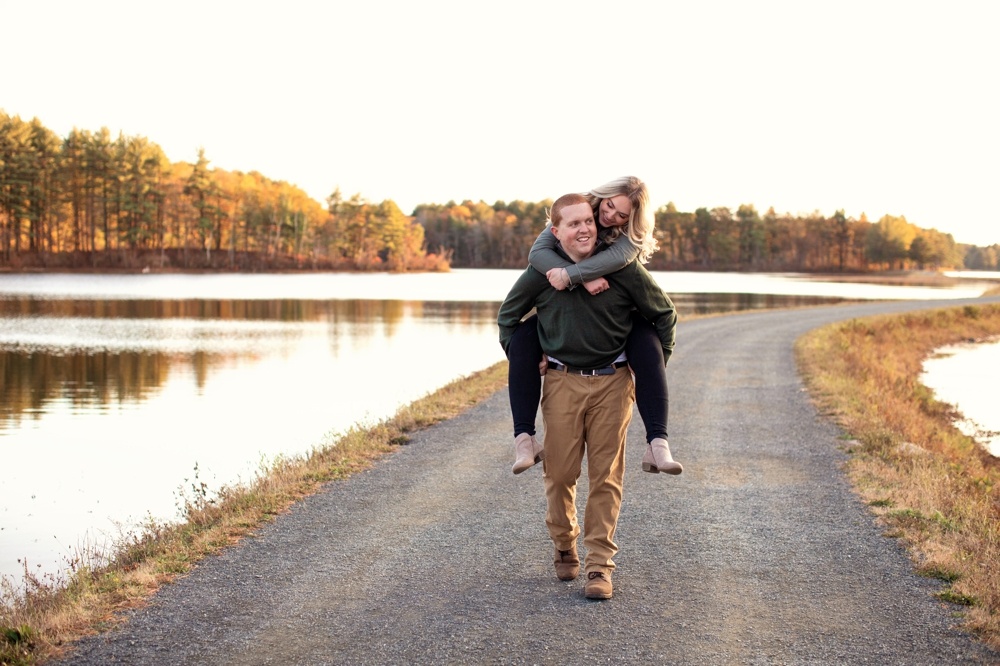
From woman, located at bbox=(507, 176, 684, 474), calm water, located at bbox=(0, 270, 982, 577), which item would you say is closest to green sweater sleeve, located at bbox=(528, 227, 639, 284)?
woman, located at bbox=(507, 176, 684, 474)

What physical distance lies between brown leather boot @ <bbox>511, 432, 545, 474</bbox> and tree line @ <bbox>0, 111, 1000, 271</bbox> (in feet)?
297

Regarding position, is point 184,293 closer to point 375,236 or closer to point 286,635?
point 286,635

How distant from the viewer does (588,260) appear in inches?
183

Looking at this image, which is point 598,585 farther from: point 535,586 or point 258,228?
point 258,228

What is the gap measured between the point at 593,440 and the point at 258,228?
113092 millimetres

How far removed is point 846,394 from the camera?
544 inches

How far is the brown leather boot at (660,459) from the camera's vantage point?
475cm

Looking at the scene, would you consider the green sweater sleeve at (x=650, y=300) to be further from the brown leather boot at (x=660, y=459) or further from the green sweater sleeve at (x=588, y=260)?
the brown leather boot at (x=660, y=459)

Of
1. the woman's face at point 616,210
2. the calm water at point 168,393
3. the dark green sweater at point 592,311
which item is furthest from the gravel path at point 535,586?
the calm water at point 168,393

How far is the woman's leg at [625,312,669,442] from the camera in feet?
16.0

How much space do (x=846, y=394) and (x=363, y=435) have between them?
7755mm

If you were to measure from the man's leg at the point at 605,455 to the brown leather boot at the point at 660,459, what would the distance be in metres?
0.15

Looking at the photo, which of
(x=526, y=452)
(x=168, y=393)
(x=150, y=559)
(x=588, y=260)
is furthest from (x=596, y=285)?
(x=168, y=393)

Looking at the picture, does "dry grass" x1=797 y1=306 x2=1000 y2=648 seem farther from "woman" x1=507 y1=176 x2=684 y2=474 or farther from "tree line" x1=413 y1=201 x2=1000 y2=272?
"tree line" x1=413 y1=201 x2=1000 y2=272
